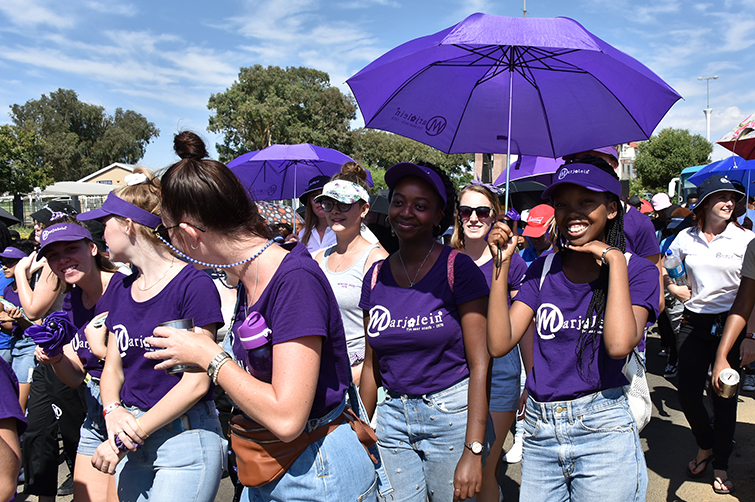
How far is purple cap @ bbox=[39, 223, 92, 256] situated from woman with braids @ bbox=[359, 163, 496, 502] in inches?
76.3

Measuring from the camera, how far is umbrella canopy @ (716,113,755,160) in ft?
14.9

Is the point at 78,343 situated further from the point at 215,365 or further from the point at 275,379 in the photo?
the point at 275,379

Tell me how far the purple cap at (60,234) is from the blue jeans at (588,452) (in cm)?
276

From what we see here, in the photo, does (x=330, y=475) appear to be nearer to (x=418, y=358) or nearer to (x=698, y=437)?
(x=418, y=358)

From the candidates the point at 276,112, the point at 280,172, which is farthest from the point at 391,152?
the point at 280,172

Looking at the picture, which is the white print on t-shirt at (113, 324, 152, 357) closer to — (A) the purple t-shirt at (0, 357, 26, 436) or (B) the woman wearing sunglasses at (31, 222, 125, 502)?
(B) the woman wearing sunglasses at (31, 222, 125, 502)

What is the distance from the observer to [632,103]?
3035mm

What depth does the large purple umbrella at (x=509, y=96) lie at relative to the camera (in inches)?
118

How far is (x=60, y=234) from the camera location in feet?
10.2

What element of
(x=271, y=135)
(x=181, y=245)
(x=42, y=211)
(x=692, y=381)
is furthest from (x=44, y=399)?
(x=271, y=135)

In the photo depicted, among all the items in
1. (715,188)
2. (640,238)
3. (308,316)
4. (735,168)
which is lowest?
(308,316)

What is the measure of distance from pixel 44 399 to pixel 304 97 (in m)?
39.1

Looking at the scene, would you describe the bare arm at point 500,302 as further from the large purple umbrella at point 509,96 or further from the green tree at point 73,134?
the green tree at point 73,134

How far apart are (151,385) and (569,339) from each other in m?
1.86
